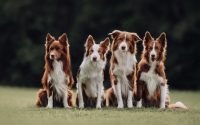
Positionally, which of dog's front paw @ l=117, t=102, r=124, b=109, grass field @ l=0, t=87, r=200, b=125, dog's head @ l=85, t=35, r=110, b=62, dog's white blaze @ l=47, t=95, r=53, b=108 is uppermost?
dog's head @ l=85, t=35, r=110, b=62

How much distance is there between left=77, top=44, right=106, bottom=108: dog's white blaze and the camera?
54.6ft

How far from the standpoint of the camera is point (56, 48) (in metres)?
16.7

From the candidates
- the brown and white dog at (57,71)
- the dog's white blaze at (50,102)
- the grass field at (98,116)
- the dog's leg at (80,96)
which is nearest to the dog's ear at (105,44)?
the brown and white dog at (57,71)

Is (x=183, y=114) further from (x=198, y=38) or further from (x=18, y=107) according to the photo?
(x=198, y=38)

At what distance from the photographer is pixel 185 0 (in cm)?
3322

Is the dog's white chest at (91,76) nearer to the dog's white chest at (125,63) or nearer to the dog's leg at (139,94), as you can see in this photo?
the dog's white chest at (125,63)

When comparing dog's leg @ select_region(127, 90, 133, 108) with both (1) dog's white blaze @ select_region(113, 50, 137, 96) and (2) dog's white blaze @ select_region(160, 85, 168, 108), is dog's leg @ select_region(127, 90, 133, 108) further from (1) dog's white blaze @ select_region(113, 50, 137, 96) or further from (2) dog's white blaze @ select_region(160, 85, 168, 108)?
(2) dog's white blaze @ select_region(160, 85, 168, 108)

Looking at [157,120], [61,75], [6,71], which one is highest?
[6,71]

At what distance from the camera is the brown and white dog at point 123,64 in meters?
16.6

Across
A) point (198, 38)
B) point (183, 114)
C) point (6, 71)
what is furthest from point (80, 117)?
point (6, 71)

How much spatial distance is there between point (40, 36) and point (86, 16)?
2487mm

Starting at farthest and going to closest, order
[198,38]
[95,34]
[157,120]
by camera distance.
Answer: [95,34] < [198,38] < [157,120]

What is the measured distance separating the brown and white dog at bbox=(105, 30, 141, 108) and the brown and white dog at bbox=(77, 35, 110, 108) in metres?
0.22

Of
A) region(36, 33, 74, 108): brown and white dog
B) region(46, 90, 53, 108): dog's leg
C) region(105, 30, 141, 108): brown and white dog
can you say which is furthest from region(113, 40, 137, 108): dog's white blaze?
region(46, 90, 53, 108): dog's leg
